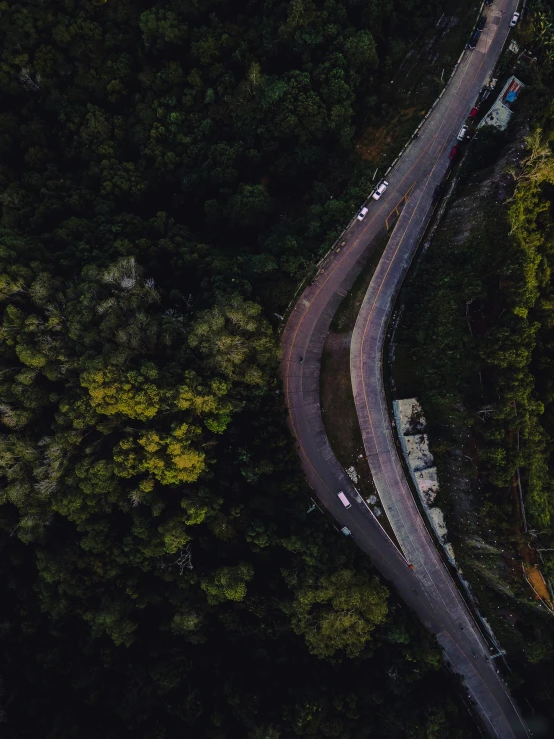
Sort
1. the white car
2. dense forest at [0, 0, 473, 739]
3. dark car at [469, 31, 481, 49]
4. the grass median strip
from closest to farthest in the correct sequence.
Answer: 1. dense forest at [0, 0, 473, 739]
2. the grass median strip
3. the white car
4. dark car at [469, 31, 481, 49]

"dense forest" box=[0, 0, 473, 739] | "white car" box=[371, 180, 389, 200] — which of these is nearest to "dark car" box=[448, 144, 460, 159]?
"white car" box=[371, 180, 389, 200]

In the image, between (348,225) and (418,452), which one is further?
(348,225)

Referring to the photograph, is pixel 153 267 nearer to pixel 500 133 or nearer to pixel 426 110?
pixel 426 110

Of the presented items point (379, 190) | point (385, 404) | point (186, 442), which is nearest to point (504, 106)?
point (379, 190)

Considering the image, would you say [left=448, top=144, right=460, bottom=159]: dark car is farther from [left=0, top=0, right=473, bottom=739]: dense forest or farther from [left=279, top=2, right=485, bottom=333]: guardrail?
[left=0, top=0, right=473, bottom=739]: dense forest

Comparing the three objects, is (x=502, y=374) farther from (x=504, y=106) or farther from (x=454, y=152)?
(x=504, y=106)

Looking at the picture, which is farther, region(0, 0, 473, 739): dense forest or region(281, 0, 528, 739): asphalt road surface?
region(281, 0, 528, 739): asphalt road surface

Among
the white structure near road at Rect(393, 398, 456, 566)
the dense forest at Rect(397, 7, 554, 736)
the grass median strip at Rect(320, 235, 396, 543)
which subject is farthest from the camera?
the grass median strip at Rect(320, 235, 396, 543)

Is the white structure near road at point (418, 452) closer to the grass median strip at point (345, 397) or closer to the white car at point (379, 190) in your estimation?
the grass median strip at point (345, 397)
